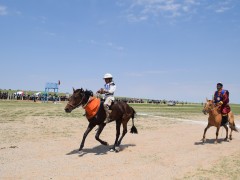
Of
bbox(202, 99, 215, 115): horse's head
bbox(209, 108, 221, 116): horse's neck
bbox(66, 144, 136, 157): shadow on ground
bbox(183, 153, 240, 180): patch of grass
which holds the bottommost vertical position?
bbox(183, 153, 240, 180): patch of grass

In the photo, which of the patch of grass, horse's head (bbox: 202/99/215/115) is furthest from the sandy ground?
horse's head (bbox: 202/99/215/115)

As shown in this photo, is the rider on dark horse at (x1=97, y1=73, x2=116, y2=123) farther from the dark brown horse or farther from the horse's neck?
the horse's neck

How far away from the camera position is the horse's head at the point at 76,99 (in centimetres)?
1112

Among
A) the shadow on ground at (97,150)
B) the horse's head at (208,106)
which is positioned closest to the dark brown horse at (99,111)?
the shadow on ground at (97,150)

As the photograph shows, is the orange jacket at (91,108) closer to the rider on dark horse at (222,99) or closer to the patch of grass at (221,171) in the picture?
the patch of grass at (221,171)

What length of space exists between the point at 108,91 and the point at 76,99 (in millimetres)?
A: 1251

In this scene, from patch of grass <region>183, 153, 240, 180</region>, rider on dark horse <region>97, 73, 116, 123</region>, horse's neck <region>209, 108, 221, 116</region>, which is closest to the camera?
patch of grass <region>183, 153, 240, 180</region>

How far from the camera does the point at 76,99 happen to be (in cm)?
1119

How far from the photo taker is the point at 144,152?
38.9 ft

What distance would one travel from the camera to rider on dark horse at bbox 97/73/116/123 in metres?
11.7

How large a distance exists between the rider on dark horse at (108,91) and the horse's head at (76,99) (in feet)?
2.28

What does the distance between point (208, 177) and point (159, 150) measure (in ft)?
12.9

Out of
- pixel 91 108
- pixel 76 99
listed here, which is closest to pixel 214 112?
pixel 91 108

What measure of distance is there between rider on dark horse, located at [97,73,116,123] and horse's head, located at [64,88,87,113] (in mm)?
696
